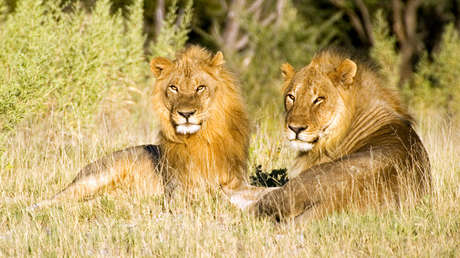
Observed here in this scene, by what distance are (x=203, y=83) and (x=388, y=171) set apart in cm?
202

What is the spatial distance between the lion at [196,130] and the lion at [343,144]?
725mm

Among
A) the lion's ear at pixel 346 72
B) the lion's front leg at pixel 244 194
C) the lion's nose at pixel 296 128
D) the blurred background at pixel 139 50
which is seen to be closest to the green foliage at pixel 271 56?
the blurred background at pixel 139 50

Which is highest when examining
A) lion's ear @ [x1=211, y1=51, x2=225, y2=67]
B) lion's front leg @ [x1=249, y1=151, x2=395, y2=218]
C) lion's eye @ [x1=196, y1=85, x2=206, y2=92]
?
lion's ear @ [x1=211, y1=51, x2=225, y2=67]

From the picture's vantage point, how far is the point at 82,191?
6648mm

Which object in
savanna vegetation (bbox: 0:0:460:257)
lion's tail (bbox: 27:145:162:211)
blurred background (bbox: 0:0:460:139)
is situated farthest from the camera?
blurred background (bbox: 0:0:460:139)

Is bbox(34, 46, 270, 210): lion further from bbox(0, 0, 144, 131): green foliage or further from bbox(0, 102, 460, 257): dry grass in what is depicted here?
bbox(0, 0, 144, 131): green foliage

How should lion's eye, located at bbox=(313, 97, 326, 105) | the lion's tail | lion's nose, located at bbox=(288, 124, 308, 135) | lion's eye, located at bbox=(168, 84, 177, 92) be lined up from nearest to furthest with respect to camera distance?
lion's nose, located at bbox=(288, 124, 308, 135) → lion's eye, located at bbox=(313, 97, 326, 105) → lion's eye, located at bbox=(168, 84, 177, 92) → the lion's tail

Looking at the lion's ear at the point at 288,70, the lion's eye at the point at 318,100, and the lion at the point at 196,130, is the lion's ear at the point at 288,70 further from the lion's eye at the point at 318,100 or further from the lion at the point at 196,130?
the lion at the point at 196,130

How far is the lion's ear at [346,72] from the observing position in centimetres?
554

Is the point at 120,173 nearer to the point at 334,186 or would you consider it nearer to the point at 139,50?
the point at 334,186

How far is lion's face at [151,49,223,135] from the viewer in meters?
6.21

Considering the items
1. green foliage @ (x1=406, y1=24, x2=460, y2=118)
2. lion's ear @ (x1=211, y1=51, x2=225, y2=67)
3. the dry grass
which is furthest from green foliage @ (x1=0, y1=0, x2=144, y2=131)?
green foliage @ (x1=406, y1=24, x2=460, y2=118)

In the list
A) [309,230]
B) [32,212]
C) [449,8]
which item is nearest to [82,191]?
[32,212]

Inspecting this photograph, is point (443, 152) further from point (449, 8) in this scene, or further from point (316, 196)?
point (449, 8)
